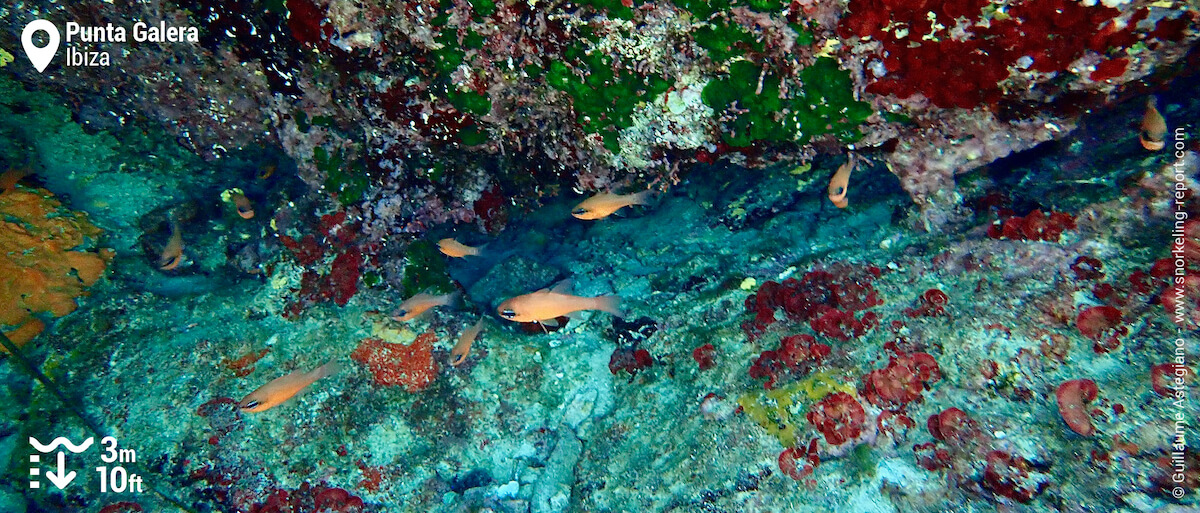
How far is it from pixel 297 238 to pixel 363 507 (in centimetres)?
301

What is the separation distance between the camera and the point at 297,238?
5.44 meters

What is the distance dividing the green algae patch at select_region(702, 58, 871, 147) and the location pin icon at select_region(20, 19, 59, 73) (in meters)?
7.34

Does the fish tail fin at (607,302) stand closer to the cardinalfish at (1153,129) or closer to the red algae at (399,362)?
the red algae at (399,362)

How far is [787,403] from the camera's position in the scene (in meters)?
3.31

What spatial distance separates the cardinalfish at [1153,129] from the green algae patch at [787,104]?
168 centimetres

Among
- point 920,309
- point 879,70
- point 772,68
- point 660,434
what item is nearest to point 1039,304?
point 920,309

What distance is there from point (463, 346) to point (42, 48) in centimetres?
623

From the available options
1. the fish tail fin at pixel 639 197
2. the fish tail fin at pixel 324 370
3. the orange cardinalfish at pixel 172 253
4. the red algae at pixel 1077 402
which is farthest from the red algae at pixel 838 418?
the orange cardinalfish at pixel 172 253

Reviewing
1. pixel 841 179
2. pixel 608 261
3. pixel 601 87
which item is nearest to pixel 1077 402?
pixel 841 179

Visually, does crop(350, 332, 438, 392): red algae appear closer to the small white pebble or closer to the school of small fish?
the school of small fish

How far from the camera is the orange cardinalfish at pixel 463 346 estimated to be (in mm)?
4801

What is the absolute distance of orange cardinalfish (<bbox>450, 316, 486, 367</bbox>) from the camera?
15.8ft

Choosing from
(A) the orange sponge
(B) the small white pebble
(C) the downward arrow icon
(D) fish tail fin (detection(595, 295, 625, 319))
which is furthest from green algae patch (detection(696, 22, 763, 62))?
(A) the orange sponge

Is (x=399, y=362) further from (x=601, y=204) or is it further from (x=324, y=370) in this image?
(x=601, y=204)
